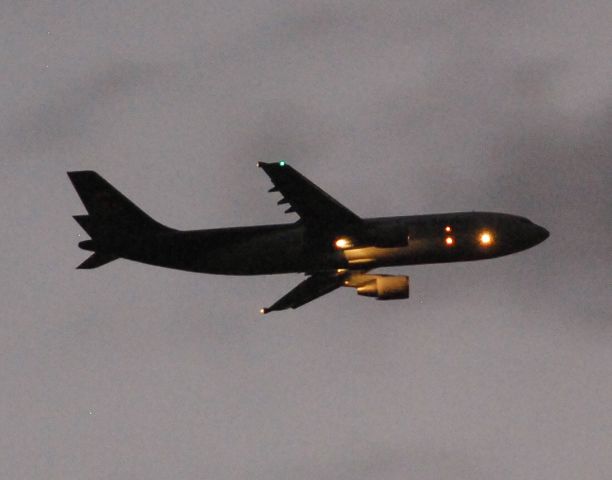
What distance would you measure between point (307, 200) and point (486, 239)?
40.8 ft

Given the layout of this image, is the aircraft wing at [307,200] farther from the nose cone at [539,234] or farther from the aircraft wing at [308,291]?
the nose cone at [539,234]

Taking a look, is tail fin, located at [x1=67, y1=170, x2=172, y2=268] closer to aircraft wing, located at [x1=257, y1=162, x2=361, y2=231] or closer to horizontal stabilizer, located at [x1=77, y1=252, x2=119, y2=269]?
horizontal stabilizer, located at [x1=77, y1=252, x2=119, y2=269]

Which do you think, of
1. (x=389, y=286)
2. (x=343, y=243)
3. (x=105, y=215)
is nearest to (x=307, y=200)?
(x=343, y=243)

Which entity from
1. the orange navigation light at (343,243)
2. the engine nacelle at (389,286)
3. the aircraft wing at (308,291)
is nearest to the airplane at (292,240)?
the orange navigation light at (343,243)

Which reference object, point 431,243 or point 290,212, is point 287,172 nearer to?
point 290,212

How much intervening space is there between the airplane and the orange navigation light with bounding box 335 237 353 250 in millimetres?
60

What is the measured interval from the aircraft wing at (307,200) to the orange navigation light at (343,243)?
82 cm

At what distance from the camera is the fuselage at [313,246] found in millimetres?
71562

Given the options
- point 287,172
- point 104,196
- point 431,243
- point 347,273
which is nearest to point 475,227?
point 431,243

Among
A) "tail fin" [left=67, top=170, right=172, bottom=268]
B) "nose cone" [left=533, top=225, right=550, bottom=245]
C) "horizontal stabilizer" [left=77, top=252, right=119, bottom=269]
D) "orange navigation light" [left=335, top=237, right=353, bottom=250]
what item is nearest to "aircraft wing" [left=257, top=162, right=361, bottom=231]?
"orange navigation light" [left=335, top=237, right=353, bottom=250]

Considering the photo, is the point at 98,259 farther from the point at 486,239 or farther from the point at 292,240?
the point at 486,239

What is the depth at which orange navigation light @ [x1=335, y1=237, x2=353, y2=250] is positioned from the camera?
71.3 metres

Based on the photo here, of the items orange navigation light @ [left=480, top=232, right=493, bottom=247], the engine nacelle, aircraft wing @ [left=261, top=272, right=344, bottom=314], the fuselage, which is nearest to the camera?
the fuselage

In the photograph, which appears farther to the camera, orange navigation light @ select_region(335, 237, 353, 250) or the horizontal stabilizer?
the horizontal stabilizer
